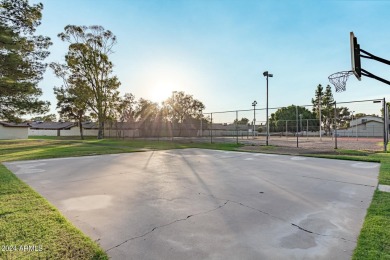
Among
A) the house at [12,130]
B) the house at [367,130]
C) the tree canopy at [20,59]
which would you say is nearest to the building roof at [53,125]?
the house at [12,130]

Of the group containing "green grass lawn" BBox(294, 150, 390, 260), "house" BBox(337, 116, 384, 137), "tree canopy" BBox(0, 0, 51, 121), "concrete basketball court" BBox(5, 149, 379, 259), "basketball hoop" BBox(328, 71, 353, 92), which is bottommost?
"concrete basketball court" BBox(5, 149, 379, 259)

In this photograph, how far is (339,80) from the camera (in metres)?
6.76

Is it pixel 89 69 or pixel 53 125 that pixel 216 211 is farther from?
pixel 53 125

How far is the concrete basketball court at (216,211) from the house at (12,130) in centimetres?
3805

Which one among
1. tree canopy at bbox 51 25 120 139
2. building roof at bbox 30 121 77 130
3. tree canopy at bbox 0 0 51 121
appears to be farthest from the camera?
building roof at bbox 30 121 77 130

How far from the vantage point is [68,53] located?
27516mm

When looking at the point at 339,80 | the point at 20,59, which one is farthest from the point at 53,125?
the point at 339,80

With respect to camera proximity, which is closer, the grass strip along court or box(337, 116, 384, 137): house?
the grass strip along court

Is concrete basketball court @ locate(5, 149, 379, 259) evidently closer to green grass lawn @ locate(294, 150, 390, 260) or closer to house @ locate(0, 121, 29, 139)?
green grass lawn @ locate(294, 150, 390, 260)

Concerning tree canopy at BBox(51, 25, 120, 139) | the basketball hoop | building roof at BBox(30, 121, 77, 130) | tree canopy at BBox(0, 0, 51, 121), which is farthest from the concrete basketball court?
building roof at BBox(30, 121, 77, 130)

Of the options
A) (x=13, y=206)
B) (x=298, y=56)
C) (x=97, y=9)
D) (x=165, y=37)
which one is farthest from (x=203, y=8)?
(x=13, y=206)

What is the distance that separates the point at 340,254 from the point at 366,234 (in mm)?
614

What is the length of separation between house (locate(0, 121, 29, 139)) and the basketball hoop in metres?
43.2

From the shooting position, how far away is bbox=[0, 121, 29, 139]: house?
112 ft
